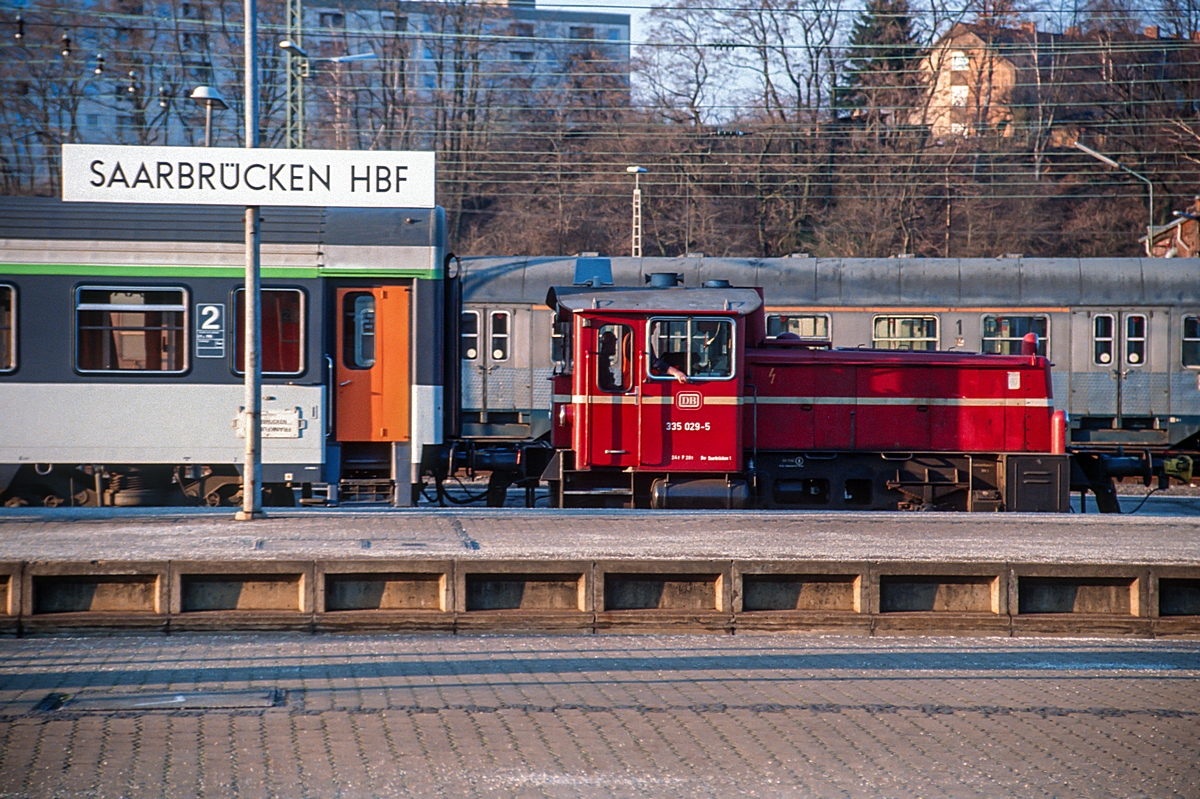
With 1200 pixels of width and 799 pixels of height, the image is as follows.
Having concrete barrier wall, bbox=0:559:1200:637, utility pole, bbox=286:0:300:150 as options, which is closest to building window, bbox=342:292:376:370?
concrete barrier wall, bbox=0:559:1200:637

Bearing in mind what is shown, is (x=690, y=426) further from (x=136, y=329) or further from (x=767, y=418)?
(x=136, y=329)

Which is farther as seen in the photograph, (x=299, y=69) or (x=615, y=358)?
(x=299, y=69)

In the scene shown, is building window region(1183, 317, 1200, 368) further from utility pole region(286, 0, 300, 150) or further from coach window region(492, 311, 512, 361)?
utility pole region(286, 0, 300, 150)

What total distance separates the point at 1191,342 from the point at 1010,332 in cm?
352

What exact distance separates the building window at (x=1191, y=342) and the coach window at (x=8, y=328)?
19704mm

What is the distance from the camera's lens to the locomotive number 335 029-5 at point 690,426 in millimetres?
12633

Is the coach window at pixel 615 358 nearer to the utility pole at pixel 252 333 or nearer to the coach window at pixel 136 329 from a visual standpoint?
the utility pole at pixel 252 333

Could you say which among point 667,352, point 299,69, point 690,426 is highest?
point 299,69

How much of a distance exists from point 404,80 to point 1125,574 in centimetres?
3976

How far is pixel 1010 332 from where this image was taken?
20.1 metres

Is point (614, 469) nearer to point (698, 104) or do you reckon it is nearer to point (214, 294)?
point (214, 294)

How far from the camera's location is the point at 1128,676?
6918 mm

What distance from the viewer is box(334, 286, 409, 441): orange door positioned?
12906 mm

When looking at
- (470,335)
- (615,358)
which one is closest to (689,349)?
(615,358)
